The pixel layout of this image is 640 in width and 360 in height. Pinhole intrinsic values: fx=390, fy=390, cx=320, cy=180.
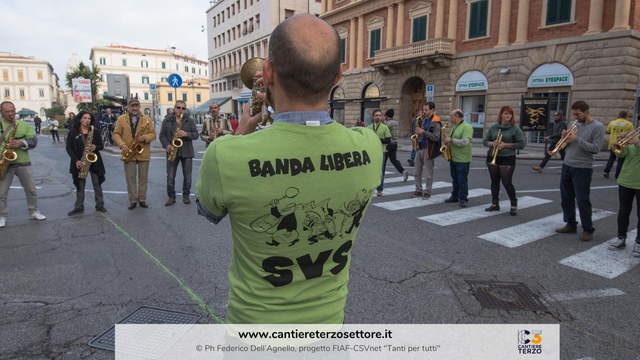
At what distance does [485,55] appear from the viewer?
22.6 m

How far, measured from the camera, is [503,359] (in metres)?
3.05

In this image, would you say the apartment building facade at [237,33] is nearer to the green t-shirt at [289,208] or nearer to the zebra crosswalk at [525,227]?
the zebra crosswalk at [525,227]

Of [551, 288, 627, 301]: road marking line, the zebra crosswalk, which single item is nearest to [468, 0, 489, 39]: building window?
the zebra crosswalk

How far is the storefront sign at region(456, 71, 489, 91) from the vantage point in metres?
22.8

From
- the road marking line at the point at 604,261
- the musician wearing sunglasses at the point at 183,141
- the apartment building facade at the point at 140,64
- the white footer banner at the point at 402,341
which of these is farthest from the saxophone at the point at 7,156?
the apartment building facade at the point at 140,64

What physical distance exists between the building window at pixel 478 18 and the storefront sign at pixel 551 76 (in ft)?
13.8

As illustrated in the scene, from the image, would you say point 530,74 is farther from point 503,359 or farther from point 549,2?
point 503,359

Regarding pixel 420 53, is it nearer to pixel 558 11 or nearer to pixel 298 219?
pixel 558 11

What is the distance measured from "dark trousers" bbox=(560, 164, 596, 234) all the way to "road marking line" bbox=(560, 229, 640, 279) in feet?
1.59

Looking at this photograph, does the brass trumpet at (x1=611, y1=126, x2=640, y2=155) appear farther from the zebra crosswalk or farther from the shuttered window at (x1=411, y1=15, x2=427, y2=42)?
the shuttered window at (x1=411, y1=15, x2=427, y2=42)

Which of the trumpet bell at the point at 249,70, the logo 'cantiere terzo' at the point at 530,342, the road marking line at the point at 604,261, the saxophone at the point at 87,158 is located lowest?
the logo 'cantiere terzo' at the point at 530,342

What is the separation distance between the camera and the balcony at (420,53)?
24203mm

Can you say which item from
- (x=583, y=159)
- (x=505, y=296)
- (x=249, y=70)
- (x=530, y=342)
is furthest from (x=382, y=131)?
(x=249, y=70)

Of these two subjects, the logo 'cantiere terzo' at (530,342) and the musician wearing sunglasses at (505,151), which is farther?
the musician wearing sunglasses at (505,151)
